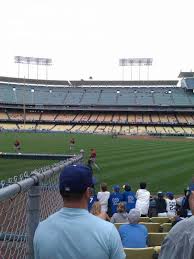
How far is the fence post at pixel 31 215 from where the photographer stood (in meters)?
3.70

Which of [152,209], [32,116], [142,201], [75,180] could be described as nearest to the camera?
[75,180]

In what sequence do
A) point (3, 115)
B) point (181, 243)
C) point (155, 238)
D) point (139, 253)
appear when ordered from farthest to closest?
point (3, 115) → point (155, 238) → point (139, 253) → point (181, 243)

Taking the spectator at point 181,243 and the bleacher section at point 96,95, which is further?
the bleacher section at point 96,95

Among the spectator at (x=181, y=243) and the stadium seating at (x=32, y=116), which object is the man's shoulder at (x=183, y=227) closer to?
the spectator at (x=181, y=243)

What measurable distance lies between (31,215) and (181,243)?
1538 mm

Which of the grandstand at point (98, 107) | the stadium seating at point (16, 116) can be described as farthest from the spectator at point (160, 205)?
the stadium seating at point (16, 116)

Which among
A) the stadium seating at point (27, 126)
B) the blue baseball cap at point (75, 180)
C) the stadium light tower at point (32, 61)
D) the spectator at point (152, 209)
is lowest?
the spectator at point (152, 209)

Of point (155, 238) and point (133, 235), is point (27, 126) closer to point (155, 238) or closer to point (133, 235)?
point (155, 238)

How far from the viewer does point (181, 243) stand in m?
2.61

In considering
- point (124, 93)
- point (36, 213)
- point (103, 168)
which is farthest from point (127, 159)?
point (124, 93)

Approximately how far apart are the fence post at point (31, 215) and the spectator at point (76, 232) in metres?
0.81

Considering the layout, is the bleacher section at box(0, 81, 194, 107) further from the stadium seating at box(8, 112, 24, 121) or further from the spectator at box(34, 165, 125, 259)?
the spectator at box(34, 165, 125, 259)

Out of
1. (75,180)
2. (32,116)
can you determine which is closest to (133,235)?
(75,180)

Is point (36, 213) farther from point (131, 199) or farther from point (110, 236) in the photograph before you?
point (131, 199)
